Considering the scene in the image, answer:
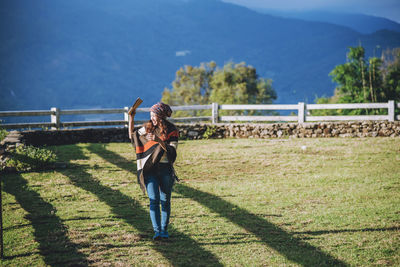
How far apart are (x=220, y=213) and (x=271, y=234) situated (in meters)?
1.13

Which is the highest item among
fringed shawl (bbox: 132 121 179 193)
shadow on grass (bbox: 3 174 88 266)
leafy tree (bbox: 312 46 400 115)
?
leafy tree (bbox: 312 46 400 115)

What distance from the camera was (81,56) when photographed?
170 meters

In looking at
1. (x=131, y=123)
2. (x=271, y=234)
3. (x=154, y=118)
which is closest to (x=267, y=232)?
(x=271, y=234)

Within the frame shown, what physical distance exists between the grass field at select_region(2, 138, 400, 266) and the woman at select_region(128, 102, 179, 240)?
0.66m

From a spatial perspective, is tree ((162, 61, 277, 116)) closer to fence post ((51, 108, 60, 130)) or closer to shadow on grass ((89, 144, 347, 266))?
fence post ((51, 108, 60, 130))

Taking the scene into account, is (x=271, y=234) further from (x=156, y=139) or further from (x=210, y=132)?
(x=210, y=132)

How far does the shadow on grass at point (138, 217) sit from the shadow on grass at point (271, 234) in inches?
33.7

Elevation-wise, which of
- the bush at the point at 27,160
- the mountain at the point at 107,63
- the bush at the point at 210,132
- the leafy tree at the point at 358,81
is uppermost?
the mountain at the point at 107,63

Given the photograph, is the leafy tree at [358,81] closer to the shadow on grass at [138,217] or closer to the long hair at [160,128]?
the shadow on grass at [138,217]

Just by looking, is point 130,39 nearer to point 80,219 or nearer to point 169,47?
point 169,47

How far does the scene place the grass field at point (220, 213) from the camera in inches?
165

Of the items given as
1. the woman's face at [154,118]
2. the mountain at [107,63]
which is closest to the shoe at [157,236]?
the woman's face at [154,118]

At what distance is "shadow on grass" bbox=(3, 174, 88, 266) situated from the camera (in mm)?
4066

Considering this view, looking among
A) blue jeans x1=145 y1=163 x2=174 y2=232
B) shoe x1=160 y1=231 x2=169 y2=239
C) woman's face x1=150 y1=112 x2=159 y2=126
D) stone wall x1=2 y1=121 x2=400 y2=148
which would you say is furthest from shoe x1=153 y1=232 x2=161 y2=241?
stone wall x1=2 y1=121 x2=400 y2=148
